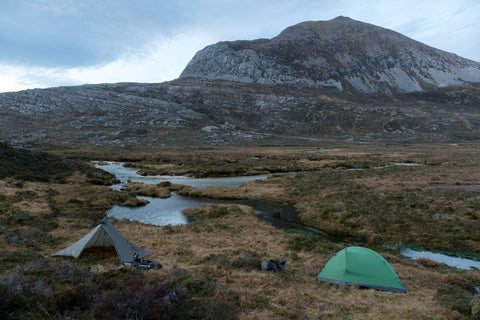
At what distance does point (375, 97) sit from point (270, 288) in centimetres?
21188

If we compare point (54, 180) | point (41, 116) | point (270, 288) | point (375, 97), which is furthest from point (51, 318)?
point (375, 97)

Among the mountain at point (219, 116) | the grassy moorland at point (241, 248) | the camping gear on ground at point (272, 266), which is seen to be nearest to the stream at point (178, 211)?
the grassy moorland at point (241, 248)

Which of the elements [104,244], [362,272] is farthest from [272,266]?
[104,244]

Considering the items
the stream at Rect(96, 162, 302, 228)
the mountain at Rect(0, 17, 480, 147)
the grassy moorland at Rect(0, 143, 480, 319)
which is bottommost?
the stream at Rect(96, 162, 302, 228)

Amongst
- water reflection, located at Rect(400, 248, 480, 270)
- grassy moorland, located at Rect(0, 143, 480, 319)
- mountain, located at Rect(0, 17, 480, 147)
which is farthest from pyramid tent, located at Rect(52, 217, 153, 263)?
mountain, located at Rect(0, 17, 480, 147)

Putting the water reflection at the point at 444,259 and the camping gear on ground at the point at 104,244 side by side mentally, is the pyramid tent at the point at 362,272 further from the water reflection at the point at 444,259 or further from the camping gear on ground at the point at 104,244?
the camping gear on ground at the point at 104,244

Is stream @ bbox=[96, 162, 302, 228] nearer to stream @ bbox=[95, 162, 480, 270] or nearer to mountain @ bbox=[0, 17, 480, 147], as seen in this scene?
stream @ bbox=[95, 162, 480, 270]

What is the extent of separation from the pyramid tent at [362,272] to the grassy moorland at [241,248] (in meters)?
0.70

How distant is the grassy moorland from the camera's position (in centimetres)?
843

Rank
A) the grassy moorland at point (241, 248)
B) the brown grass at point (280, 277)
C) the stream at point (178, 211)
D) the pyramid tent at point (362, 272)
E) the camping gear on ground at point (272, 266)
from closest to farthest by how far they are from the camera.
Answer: the grassy moorland at point (241, 248)
the brown grass at point (280, 277)
the pyramid tent at point (362, 272)
the camping gear on ground at point (272, 266)
the stream at point (178, 211)

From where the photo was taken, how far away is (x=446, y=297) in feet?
39.7

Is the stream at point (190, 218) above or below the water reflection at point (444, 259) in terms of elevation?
below

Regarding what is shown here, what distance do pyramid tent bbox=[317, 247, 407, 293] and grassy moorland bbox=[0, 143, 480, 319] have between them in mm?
700

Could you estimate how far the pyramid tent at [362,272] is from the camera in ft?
43.7
